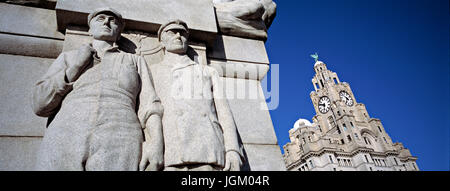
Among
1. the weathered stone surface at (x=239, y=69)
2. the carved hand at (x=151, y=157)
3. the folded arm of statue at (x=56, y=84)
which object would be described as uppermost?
the weathered stone surface at (x=239, y=69)

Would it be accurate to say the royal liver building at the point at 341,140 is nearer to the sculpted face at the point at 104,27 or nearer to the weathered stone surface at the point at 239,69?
the weathered stone surface at the point at 239,69

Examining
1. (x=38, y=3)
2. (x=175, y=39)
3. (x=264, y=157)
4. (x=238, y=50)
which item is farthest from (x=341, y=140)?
(x=38, y=3)

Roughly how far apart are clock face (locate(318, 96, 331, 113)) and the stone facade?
7233cm

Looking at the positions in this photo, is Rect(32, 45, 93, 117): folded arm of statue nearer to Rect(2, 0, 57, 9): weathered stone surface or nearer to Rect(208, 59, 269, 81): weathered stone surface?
Rect(2, 0, 57, 9): weathered stone surface

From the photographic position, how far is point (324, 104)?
2913 inches

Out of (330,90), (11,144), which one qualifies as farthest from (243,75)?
(330,90)

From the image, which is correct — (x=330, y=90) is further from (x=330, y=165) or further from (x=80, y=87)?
(x=80, y=87)

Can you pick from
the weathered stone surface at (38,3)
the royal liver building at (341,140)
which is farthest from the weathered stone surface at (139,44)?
the royal liver building at (341,140)

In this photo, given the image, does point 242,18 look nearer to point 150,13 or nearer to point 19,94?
point 150,13

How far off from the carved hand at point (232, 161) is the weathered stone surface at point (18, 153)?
195cm

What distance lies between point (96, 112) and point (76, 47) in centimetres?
141

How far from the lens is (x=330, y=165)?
184 feet

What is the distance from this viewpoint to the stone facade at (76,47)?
3.09m
